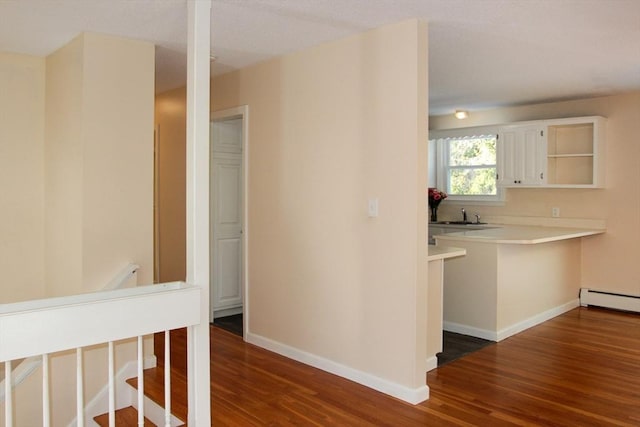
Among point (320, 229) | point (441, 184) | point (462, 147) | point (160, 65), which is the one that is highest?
point (160, 65)

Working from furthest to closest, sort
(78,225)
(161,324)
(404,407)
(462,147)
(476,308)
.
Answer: (462,147) < (476,308) < (78,225) < (404,407) < (161,324)

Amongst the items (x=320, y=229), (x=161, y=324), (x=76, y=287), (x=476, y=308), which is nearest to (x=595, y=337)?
(x=476, y=308)

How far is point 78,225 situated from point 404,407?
2.45 m

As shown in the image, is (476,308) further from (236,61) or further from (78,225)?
(78,225)

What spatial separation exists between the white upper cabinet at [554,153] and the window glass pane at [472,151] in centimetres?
40

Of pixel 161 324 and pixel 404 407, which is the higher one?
pixel 161 324

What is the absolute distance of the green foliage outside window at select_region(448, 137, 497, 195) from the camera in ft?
21.4

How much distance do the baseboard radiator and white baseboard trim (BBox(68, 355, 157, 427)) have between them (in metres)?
4.96

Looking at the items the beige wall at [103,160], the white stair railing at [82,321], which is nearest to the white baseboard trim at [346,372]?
the beige wall at [103,160]

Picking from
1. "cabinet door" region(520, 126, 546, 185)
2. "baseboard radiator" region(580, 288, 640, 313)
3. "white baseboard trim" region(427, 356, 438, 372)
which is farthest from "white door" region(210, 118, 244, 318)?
"baseboard radiator" region(580, 288, 640, 313)

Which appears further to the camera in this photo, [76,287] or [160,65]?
[160,65]

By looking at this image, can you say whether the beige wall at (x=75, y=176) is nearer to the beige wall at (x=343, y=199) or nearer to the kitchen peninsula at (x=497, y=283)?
the beige wall at (x=343, y=199)

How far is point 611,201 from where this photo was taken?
18.6ft

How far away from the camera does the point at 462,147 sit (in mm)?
6812
